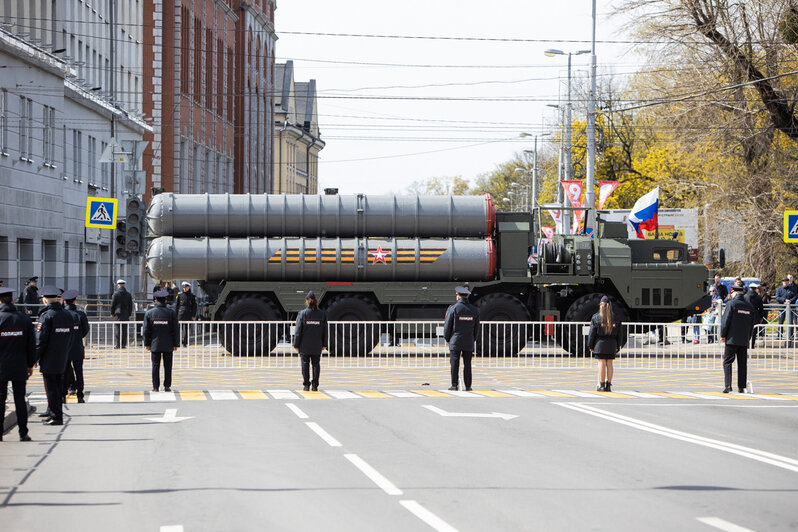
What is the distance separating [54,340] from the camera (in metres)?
16.4

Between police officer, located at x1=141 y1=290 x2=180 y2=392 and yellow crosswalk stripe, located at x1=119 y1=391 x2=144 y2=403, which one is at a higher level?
police officer, located at x1=141 y1=290 x2=180 y2=392

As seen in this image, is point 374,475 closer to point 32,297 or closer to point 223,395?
point 223,395

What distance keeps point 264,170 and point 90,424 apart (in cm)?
8169

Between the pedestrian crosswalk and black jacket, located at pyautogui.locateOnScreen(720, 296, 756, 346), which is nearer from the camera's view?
the pedestrian crosswalk

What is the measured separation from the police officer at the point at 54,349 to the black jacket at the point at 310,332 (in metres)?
5.44

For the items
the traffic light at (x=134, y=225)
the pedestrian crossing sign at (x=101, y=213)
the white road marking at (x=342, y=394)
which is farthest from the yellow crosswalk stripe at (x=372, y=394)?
the pedestrian crossing sign at (x=101, y=213)

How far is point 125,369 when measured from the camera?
26.7 metres

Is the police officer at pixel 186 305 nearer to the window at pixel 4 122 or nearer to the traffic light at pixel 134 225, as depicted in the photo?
the traffic light at pixel 134 225

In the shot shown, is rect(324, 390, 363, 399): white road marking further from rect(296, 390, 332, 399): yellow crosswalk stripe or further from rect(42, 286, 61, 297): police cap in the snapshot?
rect(42, 286, 61, 297): police cap

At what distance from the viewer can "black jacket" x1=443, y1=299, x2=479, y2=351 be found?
21297 millimetres

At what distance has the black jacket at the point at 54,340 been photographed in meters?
16.2

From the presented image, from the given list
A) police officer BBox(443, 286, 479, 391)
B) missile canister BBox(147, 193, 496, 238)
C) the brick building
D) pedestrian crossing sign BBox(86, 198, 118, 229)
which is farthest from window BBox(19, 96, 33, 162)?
the brick building

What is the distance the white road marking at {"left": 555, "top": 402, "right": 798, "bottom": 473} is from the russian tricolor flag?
764 inches

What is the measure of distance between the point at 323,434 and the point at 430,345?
15.2 metres
